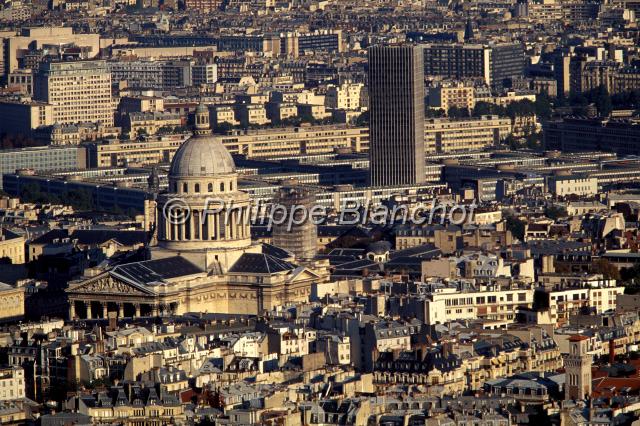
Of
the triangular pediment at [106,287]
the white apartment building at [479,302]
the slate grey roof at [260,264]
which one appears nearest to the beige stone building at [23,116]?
the slate grey roof at [260,264]

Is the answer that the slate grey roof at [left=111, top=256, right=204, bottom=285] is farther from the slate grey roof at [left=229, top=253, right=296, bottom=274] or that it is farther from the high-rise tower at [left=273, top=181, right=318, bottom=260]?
the high-rise tower at [left=273, top=181, right=318, bottom=260]

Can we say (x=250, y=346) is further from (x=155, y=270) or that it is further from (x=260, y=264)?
(x=260, y=264)

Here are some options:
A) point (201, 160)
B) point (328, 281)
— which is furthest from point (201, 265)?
point (328, 281)

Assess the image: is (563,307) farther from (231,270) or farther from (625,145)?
(625,145)

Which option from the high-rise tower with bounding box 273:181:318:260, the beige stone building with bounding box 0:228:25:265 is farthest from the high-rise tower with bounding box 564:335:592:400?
the beige stone building with bounding box 0:228:25:265

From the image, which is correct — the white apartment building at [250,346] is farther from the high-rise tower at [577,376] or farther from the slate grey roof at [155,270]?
the slate grey roof at [155,270]
